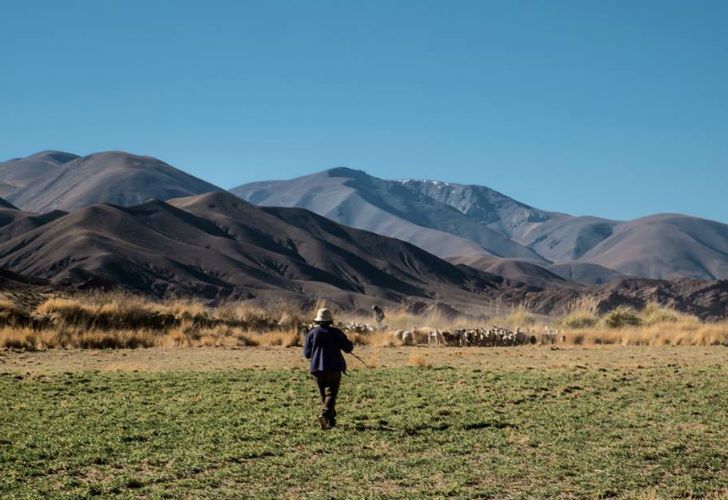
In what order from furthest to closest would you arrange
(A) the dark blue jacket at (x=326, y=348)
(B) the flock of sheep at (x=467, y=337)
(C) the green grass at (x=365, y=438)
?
(B) the flock of sheep at (x=467, y=337)
(A) the dark blue jacket at (x=326, y=348)
(C) the green grass at (x=365, y=438)

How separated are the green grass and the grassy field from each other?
0.10ft

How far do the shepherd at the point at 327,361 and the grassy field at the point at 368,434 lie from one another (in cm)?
42

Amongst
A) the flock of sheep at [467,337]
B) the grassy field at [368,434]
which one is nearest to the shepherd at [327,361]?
Answer: the grassy field at [368,434]

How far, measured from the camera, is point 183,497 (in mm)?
8695

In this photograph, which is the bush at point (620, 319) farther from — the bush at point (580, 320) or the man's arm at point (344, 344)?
the man's arm at point (344, 344)

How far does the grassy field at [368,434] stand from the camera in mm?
9328

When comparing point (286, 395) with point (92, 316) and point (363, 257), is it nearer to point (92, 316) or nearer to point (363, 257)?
point (92, 316)

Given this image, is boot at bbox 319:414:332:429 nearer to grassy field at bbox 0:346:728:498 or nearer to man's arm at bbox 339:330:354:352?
grassy field at bbox 0:346:728:498

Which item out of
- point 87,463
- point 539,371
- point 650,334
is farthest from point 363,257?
point 87,463

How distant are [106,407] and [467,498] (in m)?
Result: 7.23

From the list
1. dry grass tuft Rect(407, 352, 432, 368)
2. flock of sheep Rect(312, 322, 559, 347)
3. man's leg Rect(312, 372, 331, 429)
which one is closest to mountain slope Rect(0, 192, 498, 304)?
flock of sheep Rect(312, 322, 559, 347)

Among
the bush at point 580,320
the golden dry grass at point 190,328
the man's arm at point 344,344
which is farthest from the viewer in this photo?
the bush at point 580,320

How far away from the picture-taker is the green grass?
9.30 meters

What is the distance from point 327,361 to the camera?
41.9 ft
